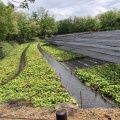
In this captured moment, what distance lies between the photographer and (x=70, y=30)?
104 meters

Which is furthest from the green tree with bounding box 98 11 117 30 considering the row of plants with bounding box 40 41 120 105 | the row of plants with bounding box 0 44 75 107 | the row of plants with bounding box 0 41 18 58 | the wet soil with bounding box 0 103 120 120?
the wet soil with bounding box 0 103 120 120

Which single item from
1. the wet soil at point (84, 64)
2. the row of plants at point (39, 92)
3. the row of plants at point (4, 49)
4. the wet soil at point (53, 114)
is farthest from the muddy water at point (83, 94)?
the row of plants at point (4, 49)

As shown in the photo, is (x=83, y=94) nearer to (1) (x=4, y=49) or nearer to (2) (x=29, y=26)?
(1) (x=4, y=49)

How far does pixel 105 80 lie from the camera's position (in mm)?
14930

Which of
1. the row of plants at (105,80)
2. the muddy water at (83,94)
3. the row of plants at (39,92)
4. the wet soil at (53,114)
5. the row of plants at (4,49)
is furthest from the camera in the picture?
the row of plants at (4,49)

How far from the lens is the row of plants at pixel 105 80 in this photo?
12452mm

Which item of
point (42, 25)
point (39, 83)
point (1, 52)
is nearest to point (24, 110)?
point (39, 83)

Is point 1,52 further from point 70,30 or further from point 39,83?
point 70,30

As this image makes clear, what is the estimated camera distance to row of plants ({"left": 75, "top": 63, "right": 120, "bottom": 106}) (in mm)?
12452

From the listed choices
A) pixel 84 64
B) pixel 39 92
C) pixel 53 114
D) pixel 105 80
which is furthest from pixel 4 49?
pixel 53 114

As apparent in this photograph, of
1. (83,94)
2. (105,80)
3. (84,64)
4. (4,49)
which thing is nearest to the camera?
(83,94)

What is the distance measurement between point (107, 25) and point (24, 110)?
304 ft

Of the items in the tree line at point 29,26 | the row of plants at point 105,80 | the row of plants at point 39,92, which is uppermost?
the tree line at point 29,26

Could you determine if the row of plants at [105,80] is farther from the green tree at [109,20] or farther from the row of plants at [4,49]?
the green tree at [109,20]
